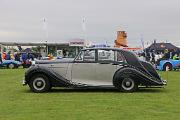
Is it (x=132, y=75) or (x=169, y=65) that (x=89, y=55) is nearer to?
(x=132, y=75)

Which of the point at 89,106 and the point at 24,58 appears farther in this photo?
the point at 24,58

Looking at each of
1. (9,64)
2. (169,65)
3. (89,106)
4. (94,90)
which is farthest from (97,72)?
(9,64)

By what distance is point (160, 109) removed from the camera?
1152cm

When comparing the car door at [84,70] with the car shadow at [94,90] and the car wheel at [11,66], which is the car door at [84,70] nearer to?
the car shadow at [94,90]

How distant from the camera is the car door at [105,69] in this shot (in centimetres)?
1593

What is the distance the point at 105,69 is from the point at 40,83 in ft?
7.45

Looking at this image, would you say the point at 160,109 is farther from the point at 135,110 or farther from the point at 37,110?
the point at 37,110

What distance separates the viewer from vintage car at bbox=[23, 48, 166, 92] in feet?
52.3

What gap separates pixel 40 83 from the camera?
1619 cm

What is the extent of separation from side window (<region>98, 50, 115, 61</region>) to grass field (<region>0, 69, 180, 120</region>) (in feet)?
3.81

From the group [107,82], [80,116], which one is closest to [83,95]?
[107,82]

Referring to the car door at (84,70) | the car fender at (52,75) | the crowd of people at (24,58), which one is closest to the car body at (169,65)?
the crowd of people at (24,58)

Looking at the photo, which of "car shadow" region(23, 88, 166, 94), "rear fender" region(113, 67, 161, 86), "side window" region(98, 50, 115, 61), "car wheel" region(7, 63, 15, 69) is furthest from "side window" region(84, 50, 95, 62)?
"car wheel" region(7, 63, 15, 69)

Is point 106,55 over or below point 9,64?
over
